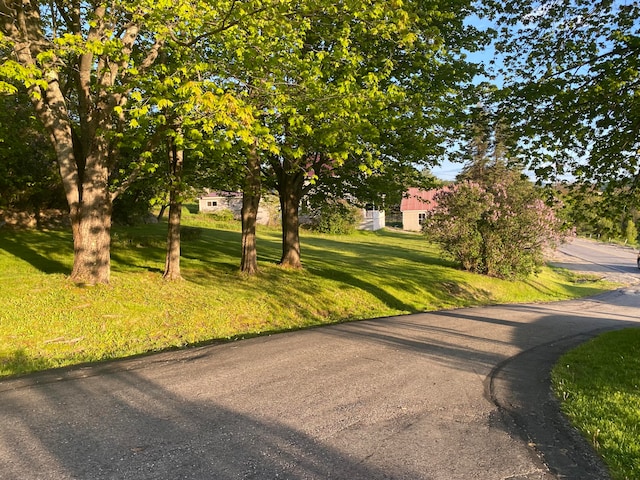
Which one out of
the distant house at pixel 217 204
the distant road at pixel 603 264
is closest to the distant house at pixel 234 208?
the distant house at pixel 217 204

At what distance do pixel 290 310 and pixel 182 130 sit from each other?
212 inches

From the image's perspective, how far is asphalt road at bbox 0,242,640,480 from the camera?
3.36 metres

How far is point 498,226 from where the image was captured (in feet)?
70.7

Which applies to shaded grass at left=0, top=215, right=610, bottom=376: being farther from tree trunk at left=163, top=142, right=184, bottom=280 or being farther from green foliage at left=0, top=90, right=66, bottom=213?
green foliage at left=0, top=90, right=66, bottom=213

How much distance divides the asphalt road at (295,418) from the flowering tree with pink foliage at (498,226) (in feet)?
49.2

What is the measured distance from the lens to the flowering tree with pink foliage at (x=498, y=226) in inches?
837

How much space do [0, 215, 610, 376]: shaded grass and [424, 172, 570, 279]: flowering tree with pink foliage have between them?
4.27 feet

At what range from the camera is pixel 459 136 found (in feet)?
48.6

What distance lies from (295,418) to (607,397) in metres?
3.79

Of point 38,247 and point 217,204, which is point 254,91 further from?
point 217,204

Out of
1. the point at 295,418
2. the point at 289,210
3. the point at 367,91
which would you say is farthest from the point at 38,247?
the point at 295,418

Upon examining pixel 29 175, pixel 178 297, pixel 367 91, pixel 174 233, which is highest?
pixel 367 91

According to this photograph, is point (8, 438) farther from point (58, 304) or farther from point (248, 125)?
point (58, 304)

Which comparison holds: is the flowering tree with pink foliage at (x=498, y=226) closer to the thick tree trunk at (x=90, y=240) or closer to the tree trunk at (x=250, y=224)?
the tree trunk at (x=250, y=224)
